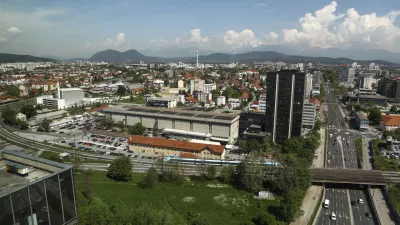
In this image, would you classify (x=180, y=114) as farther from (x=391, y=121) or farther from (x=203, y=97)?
(x=391, y=121)

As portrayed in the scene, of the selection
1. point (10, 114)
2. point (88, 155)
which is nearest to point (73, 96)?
point (10, 114)

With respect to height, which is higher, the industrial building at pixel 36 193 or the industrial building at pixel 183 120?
the industrial building at pixel 36 193

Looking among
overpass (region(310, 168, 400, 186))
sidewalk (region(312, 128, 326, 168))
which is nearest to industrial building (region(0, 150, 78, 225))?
overpass (region(310, 168, 400, 186))

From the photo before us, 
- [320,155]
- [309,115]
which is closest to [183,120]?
[320,155]

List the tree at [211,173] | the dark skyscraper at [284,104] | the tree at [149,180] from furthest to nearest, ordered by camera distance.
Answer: the dark skyscraper at [284,104]
the tree at [211,173]
the tree at [149,180]

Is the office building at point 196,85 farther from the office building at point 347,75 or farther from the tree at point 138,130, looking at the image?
the office building at point 347,75

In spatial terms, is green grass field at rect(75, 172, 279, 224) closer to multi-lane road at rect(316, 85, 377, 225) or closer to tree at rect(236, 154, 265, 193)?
tree at rect(236, 154, 265, 193)

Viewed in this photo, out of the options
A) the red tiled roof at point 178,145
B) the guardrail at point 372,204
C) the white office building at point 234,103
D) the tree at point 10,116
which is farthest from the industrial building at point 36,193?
the white office building at point 234,103
